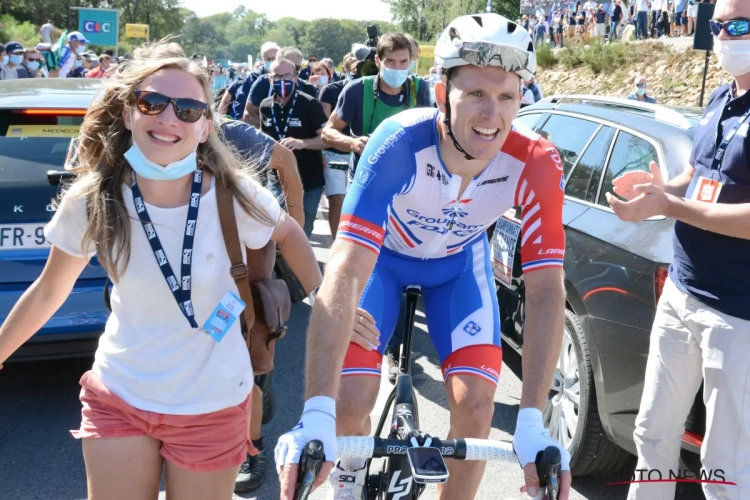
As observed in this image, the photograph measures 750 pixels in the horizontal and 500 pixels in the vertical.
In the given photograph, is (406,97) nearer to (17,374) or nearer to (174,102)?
(17,374)

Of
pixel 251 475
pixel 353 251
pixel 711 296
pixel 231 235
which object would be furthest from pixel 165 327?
pixel 711 296

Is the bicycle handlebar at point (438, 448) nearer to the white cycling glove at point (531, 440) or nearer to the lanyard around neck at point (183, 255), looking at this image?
the white cycling glove at point (531, 440)

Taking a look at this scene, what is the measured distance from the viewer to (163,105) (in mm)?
2619

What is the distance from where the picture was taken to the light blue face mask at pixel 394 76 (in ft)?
22.5

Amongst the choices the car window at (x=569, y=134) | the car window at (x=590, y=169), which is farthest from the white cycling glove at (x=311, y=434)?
the car window at (x=569, y=134)

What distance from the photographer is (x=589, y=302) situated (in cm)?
406

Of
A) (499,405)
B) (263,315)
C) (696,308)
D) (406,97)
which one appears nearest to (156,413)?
(263,315)

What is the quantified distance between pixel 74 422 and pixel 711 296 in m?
3.62

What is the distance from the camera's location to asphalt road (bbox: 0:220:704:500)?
163 inches

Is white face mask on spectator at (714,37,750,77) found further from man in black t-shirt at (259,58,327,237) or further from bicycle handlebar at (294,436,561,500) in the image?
man in black t-shirt at (259,58,327,237)

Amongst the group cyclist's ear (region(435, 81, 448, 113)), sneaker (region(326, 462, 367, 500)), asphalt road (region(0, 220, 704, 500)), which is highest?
cyclist's ear (region(435, 81, 448, 113))

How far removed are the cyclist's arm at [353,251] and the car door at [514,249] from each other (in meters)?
2.22

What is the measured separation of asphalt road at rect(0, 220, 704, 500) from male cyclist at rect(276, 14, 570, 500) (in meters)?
1.47

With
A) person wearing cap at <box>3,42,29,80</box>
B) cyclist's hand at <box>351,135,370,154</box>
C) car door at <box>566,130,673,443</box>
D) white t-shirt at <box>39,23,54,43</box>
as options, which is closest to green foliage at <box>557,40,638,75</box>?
white t-shirt at <box>39,23,54,43</box>
